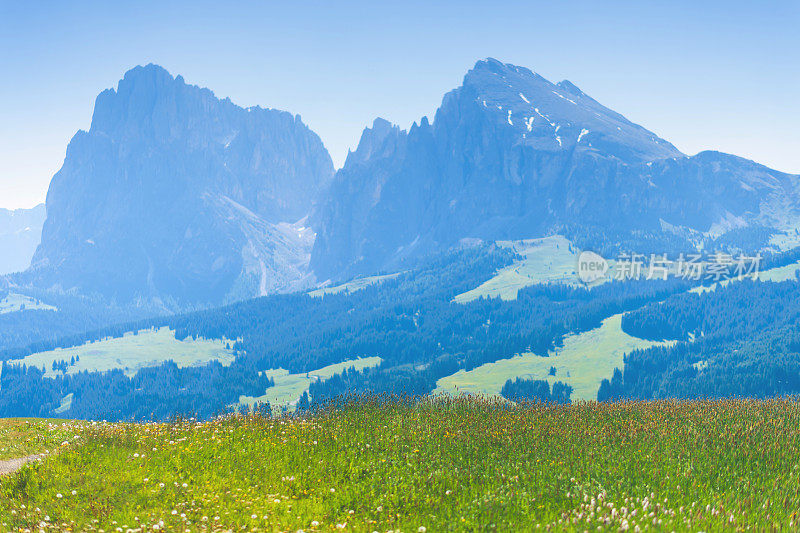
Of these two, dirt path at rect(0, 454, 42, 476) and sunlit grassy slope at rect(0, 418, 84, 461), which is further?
sunlit grassy slope at rect(0, 418, 84, 461)

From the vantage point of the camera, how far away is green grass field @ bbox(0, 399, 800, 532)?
15023 mm

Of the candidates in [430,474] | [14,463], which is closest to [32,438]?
[14,463]

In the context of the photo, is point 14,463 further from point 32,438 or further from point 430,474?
point 430,474

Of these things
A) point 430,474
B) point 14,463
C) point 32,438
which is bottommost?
point 430,474

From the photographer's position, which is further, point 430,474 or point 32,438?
point 32,438

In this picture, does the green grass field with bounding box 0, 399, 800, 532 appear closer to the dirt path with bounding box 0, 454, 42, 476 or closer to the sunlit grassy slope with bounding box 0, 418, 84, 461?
the dirt path with bounding box 0, 454, 42, 476

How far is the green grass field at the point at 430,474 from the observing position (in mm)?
15023

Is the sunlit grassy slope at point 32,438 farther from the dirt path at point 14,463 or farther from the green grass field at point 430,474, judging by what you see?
the green grass field at point 430,474

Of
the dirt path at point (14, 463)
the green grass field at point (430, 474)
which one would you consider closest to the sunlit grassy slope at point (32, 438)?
the dirt path at point (14, 463)

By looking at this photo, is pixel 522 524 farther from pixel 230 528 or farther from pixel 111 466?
pixel 111 466

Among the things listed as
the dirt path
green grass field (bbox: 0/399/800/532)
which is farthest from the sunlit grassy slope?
green grass field (bbox: 0/399/800/532)

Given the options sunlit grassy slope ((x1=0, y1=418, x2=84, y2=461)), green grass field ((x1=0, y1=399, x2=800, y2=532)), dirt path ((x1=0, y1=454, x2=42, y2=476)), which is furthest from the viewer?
sunlit grassy slope ((x1=0, y1=418, x2=84, y2=461))

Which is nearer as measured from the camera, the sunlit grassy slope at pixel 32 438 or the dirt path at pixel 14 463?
the dirt path at pixel 14 463

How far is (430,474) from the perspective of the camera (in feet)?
57.3
